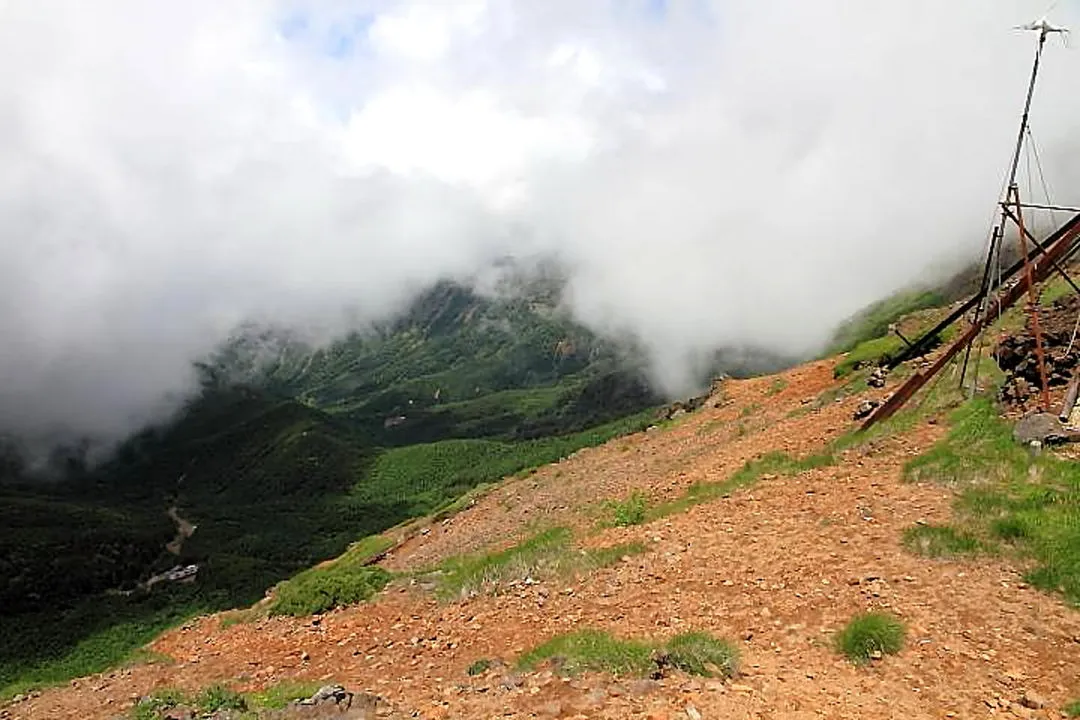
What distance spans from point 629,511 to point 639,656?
1136cm

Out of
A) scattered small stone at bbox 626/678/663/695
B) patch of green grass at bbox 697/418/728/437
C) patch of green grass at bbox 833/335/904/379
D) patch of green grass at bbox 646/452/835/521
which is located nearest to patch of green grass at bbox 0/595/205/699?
patch of green grass at bbox 697/418/728/437

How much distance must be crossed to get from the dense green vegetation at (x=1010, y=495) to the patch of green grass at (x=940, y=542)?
66 millimetres

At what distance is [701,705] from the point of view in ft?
35.0

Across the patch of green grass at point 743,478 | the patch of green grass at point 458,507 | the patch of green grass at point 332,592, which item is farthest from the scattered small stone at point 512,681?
the patch of green grass at point 458,507

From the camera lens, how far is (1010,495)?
1720 centimetres

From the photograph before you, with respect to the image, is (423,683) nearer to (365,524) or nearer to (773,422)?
(773,422)

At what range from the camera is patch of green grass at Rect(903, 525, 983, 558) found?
15383 millimetres

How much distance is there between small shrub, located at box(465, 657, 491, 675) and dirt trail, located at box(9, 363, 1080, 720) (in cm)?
36

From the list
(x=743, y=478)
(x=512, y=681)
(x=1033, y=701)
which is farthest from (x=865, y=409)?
(x=512, y=681)

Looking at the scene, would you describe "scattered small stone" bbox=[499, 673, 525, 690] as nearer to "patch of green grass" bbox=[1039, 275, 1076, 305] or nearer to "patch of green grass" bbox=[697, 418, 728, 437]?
"patch of green grass" bbox=[1039, 275, 1076, 305]

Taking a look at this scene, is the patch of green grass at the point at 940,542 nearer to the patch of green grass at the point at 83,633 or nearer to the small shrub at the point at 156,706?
the small shrub at the point at 156,706

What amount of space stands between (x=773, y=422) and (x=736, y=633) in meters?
20.4

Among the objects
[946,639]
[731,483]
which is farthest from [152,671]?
[946,639]

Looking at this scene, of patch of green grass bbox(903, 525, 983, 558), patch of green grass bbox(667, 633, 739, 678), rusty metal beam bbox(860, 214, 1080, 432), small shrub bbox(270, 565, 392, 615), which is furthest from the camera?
small shrub bbox(270, 565, 392, 615)
